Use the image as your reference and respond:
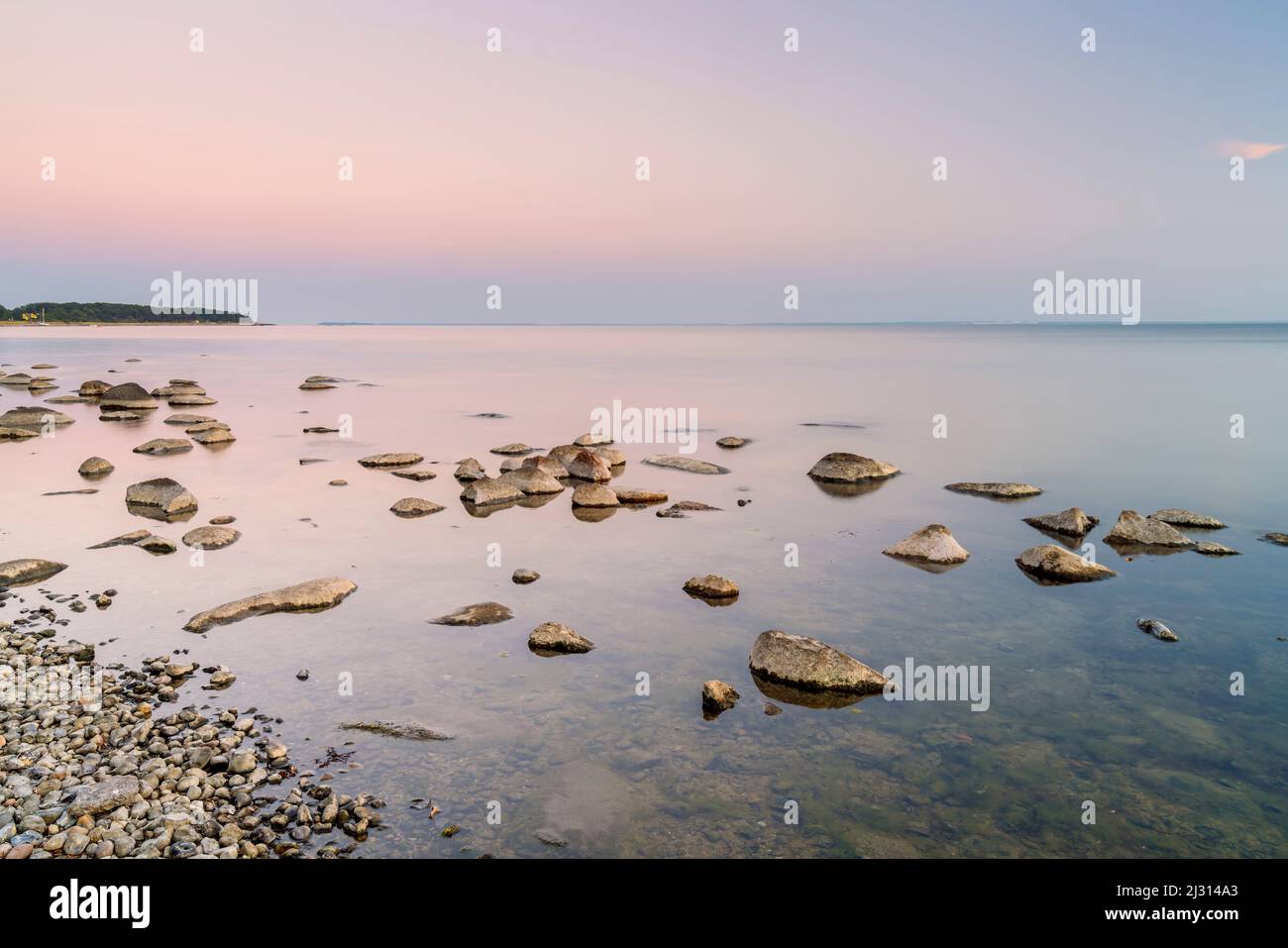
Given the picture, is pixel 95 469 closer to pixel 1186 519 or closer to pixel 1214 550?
pixel 1214 550

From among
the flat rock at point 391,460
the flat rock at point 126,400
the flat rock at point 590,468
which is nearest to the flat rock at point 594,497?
the flat rock at point 590,468

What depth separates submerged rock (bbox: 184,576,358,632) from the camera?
42.8ft

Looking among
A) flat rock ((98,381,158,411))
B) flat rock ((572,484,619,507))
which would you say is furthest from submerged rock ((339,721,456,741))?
flat rock ((98,381,158,411))

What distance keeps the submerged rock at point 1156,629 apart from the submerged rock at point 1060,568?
7.50 feet

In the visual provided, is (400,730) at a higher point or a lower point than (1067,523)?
lower

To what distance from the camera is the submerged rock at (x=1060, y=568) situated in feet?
52.3

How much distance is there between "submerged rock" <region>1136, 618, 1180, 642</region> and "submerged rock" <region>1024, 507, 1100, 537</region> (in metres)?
6.27

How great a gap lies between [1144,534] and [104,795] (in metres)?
20.2

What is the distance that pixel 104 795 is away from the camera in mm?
7766

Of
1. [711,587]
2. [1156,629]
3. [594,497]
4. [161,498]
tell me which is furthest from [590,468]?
[1156,629]

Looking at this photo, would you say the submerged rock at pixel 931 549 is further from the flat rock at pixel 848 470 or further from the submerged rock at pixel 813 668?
the flat rock at pixel 848 470
